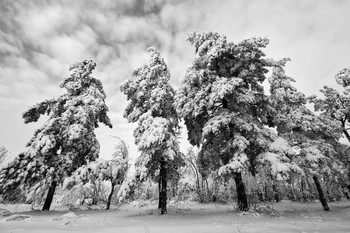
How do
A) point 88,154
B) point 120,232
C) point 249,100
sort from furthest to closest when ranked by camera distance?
Answer: point 88,154
point 249,100
point 120,232

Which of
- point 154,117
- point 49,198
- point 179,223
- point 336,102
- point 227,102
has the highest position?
point 336,102

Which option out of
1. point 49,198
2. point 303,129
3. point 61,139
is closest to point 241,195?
point 303,129

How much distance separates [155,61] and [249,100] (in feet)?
25.0

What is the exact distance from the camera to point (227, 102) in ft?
37.9

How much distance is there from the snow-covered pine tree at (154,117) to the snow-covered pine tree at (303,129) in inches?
280

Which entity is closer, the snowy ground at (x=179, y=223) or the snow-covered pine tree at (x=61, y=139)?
the snowy ground at (x=179, y=223)

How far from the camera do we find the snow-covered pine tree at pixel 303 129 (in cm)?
1228

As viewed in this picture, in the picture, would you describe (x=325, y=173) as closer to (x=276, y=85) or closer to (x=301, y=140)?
(x=301, y=140)

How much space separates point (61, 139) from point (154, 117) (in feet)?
25.3

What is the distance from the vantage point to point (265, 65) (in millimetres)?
10953

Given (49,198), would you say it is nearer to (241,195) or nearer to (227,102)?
(241,195)

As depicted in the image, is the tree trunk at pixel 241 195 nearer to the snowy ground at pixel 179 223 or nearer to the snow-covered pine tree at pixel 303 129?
the snowy ground at pixel 179 223

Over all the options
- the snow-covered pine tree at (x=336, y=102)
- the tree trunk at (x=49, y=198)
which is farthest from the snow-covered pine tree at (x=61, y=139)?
the snow-covered pine tree at (x=336, y=102)

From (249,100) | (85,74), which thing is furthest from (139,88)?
(249,100)
